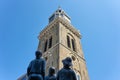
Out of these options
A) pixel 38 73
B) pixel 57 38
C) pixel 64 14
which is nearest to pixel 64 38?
pixel 57 38

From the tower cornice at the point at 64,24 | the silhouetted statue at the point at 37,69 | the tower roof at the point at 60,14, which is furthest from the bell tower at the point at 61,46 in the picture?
the silhouetted statue at the point at 37,69

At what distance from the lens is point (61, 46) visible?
28.7m

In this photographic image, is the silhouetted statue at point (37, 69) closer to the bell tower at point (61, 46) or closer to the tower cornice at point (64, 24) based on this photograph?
the bell tower at point (61, 46)

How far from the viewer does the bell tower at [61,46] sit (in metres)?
27.1

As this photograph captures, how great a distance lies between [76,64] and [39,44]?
9.33 metres

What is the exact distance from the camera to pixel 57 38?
30594 mm

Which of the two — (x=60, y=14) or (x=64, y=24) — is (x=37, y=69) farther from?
(x=60, y=14)

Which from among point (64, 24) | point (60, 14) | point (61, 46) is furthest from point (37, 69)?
point (60, 14)

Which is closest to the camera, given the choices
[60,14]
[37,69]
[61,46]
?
[37,69]

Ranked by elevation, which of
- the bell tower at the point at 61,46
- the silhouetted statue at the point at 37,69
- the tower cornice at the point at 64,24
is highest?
the tower cornice at the point at 64,24

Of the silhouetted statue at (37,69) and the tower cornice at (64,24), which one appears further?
the tower cornice at (64,24)

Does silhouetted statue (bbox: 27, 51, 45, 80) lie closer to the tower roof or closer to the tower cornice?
the tower cornice

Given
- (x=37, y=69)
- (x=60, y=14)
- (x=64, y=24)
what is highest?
(x=60, y=14)

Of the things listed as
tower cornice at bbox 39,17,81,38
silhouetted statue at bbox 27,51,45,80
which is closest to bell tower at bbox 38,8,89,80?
tower cornice at bbox 39,17,81,38
